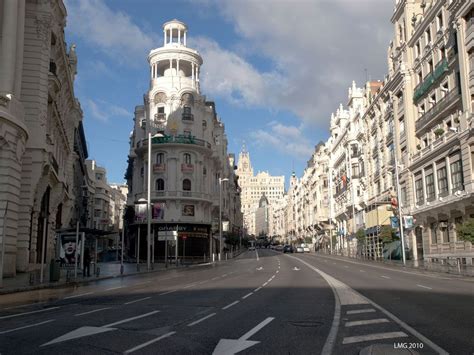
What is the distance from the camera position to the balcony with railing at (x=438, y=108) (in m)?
39.0

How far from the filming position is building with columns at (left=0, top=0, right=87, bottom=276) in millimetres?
25797

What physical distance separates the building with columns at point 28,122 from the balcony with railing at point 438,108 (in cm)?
3104

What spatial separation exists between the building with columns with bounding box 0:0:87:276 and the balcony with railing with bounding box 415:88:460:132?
3104 cm

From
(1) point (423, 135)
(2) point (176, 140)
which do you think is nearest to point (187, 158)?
(2) point (176, 140)

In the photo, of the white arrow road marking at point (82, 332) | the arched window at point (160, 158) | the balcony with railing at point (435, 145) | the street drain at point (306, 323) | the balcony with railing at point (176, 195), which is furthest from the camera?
the arched window at point (160, 158)

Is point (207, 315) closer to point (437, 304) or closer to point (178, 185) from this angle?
point (437, 304)

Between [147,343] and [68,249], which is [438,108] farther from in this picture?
[147,343]

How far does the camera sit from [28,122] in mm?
30141

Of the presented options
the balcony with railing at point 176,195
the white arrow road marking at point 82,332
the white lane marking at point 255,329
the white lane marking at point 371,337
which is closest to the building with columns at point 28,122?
the white arrow road marking at point 82,332

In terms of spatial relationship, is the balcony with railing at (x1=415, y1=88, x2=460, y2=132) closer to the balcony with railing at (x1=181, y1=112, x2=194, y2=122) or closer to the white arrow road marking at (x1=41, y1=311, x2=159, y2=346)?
the balcony with railing at (x1=181, y1=112, x2=194, y2=122)

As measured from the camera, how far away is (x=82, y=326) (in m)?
10.2

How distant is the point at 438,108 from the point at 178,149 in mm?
36703

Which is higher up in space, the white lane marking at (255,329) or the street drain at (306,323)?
the white lane marking at (255,329)

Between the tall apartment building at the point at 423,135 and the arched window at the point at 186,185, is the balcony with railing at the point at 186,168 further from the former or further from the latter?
the tall apartment building at the point at 423,135
